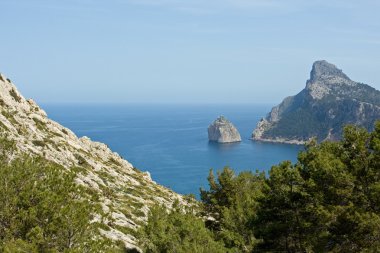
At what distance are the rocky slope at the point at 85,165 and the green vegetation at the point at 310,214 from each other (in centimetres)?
683

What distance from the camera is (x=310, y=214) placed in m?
34.5

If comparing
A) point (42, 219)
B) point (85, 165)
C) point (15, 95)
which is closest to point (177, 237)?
point (42, 219)

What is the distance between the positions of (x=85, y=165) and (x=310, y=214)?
32797 millimetres

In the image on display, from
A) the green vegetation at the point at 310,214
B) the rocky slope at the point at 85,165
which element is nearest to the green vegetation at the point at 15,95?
the rocky slope at the point at 85,165

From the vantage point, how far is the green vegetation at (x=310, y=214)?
2972 cm

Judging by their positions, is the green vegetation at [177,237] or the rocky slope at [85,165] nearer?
the green vegetation at [177,237]

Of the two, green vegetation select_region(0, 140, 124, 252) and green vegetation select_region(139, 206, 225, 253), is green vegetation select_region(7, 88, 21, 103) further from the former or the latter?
green vegetation select_region(0, 140, 124, 252)

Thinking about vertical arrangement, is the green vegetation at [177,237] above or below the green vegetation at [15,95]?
below

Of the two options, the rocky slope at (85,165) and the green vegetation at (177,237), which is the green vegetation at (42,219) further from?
the rocky slope at (85,165)

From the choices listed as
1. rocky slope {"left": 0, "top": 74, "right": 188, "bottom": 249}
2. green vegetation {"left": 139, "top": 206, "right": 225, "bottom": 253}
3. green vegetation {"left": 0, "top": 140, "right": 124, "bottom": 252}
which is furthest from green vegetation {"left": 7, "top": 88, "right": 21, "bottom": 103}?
green vegetation {"left": 0, "top": 140, "right": 124, "bottom": 252}

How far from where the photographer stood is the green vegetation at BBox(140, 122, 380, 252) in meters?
29.7

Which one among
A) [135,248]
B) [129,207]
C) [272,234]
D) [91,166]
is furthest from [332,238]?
[91,166]

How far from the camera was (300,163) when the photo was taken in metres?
Result: 37.7

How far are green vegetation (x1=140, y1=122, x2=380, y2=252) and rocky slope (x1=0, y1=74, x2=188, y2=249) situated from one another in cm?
683
